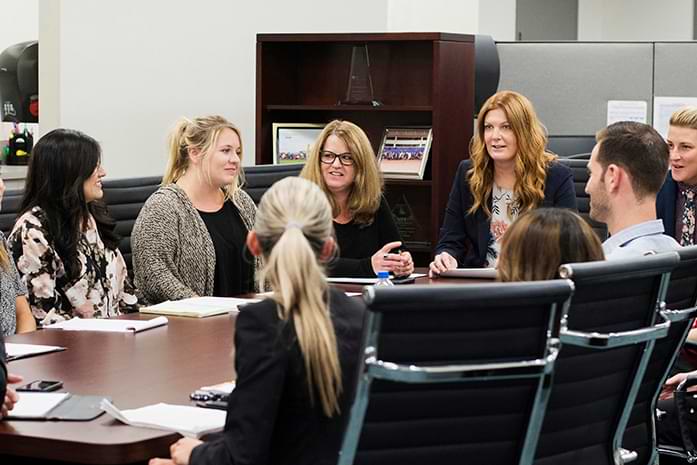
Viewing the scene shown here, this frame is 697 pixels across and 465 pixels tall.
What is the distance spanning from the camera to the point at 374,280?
162 inches

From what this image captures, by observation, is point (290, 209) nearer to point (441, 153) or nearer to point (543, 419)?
point (543, 419)

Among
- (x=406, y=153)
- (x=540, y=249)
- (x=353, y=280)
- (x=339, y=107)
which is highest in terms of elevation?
(x=339, y=107)

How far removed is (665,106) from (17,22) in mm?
4951

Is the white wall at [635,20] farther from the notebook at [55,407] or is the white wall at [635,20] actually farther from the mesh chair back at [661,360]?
the notebook at [55,407]

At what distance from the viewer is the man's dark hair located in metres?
3.28

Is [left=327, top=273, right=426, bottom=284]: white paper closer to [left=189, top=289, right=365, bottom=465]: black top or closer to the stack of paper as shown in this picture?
the stack of paper

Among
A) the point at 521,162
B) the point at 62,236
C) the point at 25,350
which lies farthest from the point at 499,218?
the point at 25,350

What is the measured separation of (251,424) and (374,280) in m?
2.21

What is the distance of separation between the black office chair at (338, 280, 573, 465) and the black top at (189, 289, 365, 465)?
0.28 feet

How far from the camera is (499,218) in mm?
4539

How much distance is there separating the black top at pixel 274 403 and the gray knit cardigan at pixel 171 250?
214cm

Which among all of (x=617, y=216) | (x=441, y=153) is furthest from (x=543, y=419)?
(x=441, y=153)

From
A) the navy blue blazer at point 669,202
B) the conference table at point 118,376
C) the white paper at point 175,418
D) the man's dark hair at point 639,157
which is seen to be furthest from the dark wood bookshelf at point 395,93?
the white paper at point 175,418

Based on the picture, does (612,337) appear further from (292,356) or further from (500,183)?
(500,183)
